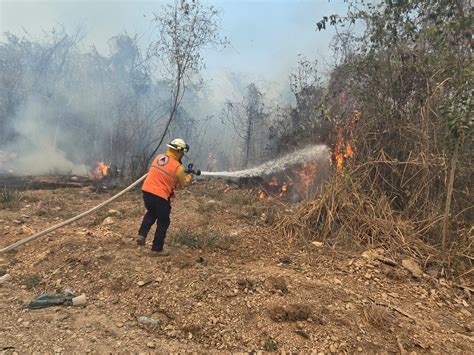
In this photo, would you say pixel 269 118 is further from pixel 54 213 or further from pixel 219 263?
pixel 219 263

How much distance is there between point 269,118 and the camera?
1546 centimetres

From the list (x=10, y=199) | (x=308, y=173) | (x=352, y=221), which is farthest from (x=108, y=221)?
(x=308, y=173)

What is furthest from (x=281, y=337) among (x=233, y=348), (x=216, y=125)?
(x=216, y=125)

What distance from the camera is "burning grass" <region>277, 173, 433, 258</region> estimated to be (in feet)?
17.0

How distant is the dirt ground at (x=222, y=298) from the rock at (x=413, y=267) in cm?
6

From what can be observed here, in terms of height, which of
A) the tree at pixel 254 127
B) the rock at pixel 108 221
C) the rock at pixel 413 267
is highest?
the tree at pixel 254 127

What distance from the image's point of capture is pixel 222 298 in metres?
3.90

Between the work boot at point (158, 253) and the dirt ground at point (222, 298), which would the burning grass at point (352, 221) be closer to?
the dirt ground at point (222, 298)

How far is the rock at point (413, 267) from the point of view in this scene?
4.64m

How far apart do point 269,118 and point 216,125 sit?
6473mm

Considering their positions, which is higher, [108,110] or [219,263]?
[108,110]

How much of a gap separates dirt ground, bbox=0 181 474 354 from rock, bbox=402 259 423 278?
6cm

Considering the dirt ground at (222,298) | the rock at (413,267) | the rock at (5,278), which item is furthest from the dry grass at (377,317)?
the rock at (5,278)

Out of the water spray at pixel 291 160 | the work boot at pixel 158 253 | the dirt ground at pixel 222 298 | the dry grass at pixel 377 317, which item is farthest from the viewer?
the water spray at pixel 291 160
